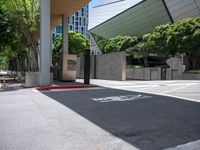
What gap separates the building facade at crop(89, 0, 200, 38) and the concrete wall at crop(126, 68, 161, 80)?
17.3 metres

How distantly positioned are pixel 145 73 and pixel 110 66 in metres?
6.96

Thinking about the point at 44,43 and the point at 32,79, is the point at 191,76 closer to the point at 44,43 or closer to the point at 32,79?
the point at 44,43

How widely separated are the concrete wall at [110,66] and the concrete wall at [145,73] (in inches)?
234

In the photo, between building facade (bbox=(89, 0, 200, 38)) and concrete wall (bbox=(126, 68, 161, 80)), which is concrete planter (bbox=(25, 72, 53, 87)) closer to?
concrete wall (bbox=(126, 68, 161, 80))

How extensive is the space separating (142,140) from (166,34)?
35620 mm

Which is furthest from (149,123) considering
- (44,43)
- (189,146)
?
(44,43)

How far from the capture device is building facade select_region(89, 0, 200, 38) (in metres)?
46.9

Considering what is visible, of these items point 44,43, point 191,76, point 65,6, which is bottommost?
point 191,76

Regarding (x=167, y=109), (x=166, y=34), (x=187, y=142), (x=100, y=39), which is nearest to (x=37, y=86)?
(x=167, y=109)

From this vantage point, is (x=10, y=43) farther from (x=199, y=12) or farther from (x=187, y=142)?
(x=199, y=12)

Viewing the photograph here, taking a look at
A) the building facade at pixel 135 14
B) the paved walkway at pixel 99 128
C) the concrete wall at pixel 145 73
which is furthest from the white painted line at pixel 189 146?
the building facade at pixel 135 14

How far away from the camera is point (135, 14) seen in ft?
189

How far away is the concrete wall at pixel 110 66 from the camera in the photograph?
28.6 m

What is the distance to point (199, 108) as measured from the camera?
9.28m
